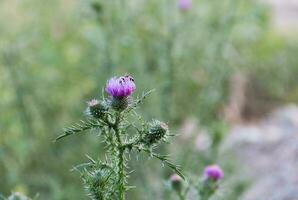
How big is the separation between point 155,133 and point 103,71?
2.87 m

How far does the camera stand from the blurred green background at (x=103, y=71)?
5.30 meters

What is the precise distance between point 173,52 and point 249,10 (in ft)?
3.49

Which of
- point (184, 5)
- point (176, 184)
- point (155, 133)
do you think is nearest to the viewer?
point (155, 133)

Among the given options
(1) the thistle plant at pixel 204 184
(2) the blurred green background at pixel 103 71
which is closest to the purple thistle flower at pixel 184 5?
(2) the blurred green background at pixel 103 71

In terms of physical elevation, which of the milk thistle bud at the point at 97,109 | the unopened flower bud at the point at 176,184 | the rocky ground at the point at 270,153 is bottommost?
the milk thistle bud at the point at 97,109

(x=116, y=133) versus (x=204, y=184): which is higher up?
(x=204, y=184)

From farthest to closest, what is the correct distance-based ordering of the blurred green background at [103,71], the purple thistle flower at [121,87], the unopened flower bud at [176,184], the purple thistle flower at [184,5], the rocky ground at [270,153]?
the rocky ground at [270,153], the purple thistle flower at [184,5], the blurred green background at [103,71], the unopened flower bud at [176,184], the purple thistle flower at [121,87]

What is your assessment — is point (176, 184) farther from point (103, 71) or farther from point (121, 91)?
point (103, 71)

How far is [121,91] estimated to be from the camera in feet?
7.32

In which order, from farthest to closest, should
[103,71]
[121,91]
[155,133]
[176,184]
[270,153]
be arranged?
[270,153], [103,71], [176,184], [155,133], [121,91]

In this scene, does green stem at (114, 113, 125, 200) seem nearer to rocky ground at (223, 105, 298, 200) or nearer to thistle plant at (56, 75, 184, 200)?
thistle plant at (56, 75, 184, 200)

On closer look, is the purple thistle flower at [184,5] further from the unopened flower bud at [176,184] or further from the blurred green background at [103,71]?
the unopened flower bud at [176,184]

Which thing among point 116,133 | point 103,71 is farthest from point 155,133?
point 103,71

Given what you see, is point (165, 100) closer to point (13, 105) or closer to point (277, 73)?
point (13, 105)
